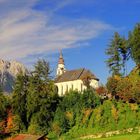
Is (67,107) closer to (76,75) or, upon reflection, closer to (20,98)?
(20,98)

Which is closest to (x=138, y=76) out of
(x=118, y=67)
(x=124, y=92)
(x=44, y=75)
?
(x=124, y=92)

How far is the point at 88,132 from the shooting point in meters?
76.9

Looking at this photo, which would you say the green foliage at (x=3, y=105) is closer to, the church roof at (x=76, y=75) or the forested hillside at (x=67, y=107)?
the forested hillside at (x=67, y=107)

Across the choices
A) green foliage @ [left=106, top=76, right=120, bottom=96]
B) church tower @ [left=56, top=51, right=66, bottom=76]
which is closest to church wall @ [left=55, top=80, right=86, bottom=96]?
church tower @ [left=56, top=51, right=66, bottom=76]

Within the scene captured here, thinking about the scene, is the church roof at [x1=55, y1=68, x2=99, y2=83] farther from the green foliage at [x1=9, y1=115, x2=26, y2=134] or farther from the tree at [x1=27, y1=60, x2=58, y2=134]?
the green foliage at [x1=9, y1=115, x2=26, y2=134]

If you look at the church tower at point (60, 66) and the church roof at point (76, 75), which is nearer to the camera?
the church roof at point (76, 75)

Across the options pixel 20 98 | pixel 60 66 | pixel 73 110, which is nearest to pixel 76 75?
pixel 60 66

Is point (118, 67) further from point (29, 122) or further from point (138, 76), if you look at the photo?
point (29, 122)

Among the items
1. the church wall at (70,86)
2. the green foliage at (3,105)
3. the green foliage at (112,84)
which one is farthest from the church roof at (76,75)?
the green foliage at (3,105)

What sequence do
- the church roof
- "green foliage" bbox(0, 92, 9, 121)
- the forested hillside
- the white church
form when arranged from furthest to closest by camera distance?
the church roof
the white church
"green foliage" bbox(0, 92, 9, 121)
the forested hillside

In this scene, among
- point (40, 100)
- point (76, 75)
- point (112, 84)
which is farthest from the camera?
point (76, 75)

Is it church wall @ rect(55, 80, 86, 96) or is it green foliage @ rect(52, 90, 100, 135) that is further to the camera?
church wall @ rect(55, 80, 86, 96)

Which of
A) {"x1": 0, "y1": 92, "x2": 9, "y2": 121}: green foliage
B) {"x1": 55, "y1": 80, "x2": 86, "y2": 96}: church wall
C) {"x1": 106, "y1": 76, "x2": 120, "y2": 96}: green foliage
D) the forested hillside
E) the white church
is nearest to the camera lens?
the forested hillside

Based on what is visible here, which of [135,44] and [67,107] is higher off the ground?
[135,44]
